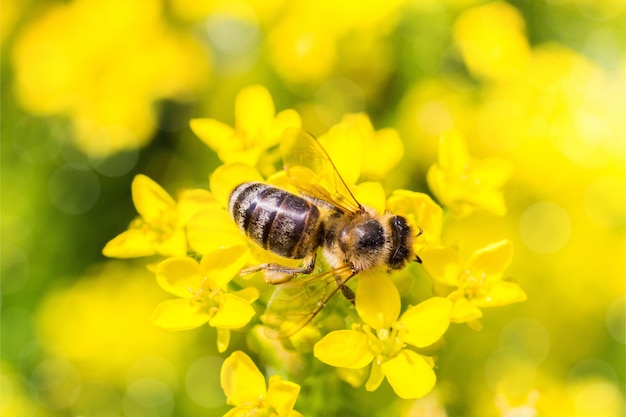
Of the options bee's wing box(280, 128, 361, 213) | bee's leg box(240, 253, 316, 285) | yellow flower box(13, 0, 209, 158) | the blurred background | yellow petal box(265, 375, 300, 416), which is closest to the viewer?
yellow petal box(265, 375, 300, 416)

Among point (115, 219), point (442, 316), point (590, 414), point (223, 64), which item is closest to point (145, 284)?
point (115, 219)

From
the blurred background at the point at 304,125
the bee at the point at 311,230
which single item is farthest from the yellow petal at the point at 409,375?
the blurred background at the point at 304,125

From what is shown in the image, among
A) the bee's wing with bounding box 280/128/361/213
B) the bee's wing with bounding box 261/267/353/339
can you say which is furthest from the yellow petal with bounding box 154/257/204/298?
the bee's wing with bounding box 280/128/361/213

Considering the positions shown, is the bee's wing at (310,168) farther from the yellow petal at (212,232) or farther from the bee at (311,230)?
the yellow petal at (212,232)

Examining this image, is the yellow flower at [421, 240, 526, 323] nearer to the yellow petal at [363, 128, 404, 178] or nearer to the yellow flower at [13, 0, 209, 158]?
the yellow petal at [363, 128, 404, 178]

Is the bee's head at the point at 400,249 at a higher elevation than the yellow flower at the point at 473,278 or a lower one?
higher

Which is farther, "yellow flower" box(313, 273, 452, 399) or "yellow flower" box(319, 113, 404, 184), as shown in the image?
"yellow flower" box(319, 113, 404, 184)

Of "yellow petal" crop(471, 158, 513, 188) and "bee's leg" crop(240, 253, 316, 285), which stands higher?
"bee's leg" crop(240, 253, 316, 285)
